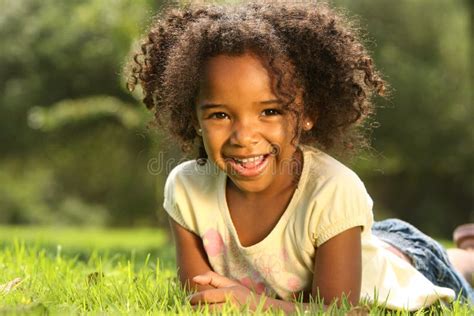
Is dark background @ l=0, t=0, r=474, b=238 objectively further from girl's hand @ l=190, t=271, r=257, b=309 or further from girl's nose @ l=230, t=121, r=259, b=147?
girl's hand @ l=190, t=271, r=257, b=309

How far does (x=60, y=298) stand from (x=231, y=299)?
59 cm

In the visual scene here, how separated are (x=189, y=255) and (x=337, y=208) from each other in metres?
0.66

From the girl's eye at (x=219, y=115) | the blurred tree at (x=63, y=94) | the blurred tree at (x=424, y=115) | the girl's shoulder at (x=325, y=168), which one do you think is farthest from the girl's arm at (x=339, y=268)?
the blurred tree at (x=424, y=115)

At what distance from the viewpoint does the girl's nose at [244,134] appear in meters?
2.60

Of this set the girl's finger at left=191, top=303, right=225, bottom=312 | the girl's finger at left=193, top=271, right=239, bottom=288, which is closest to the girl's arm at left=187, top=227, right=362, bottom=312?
the girl's finger at left=193, top=271, right=239, bottom=288

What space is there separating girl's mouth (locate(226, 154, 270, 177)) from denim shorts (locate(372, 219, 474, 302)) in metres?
1.00

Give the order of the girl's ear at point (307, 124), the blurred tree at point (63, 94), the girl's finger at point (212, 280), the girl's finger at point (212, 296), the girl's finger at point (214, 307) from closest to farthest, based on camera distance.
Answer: the girl's finger at point (214, 307) → the girl's finger at point (212, 296) → the girl's finger at point (212, 280) → the girl's ear at point (307, 124) → the blurred tree at point (63, 94)

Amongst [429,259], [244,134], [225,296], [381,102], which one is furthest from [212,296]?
[381,102]

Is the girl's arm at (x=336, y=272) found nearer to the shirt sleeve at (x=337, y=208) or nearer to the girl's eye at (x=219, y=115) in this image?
the shirt sleeve at (x=337, y=208)

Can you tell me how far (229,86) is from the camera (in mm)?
2590

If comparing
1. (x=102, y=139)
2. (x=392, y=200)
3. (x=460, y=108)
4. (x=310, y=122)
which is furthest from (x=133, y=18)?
(x=392, y=200)

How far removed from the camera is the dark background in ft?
48.0

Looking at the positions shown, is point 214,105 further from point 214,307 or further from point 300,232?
point 214,307

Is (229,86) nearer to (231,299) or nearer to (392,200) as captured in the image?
(231,299)
